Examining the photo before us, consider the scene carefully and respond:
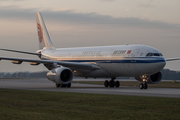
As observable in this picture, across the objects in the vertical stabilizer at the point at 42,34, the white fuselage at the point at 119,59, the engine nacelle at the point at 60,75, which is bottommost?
the engine nacelle at the point at 60,75

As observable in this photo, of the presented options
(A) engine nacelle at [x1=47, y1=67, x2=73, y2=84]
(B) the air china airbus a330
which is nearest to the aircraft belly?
(B) the air china airbus a330

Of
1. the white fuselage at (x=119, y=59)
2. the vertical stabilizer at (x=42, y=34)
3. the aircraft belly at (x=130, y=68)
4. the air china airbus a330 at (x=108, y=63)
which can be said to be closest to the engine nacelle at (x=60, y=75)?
the air china airbus a330 at (x=108, y=63)

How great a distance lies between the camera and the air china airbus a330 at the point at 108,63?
86.4 feet

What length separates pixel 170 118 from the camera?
396 inches

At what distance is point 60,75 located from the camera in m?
28.0

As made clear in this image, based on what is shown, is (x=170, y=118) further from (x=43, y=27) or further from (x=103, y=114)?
(x=43, y=27)

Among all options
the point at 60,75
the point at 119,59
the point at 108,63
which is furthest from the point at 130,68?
the point at 60,75

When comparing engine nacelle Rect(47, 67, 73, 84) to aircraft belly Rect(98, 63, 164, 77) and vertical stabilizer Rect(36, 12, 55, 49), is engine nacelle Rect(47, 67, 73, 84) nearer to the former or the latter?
aircraft belly Rect(98, 63, 164, 77)

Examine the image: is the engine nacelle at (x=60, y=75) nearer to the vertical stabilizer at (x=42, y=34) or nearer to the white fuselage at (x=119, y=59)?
the white fuselage at (x=119, y=59)

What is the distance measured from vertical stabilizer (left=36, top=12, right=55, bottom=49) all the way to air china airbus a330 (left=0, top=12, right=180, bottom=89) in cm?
410

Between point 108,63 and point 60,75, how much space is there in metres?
4.77

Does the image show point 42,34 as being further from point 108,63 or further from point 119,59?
point 119,59

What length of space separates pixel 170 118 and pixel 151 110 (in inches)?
72.4

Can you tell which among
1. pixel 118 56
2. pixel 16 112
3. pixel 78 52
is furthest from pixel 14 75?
pixel 16 112
